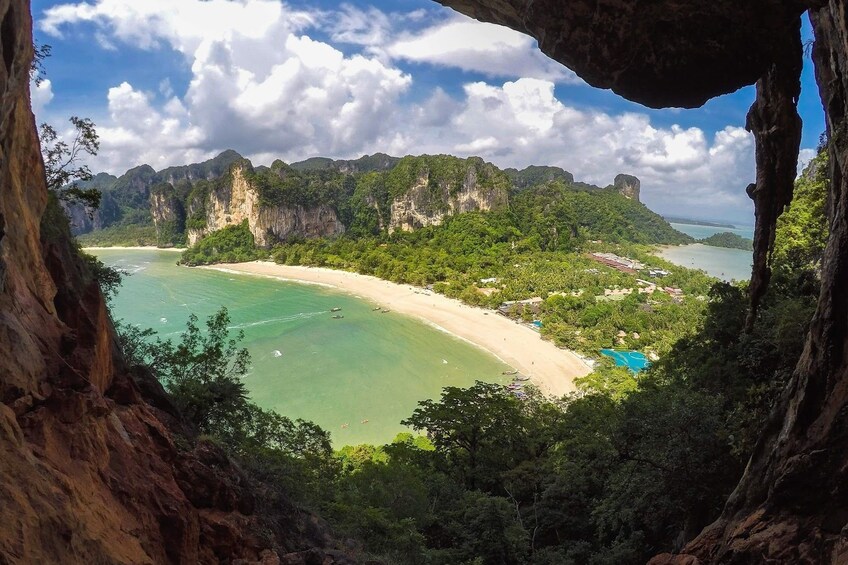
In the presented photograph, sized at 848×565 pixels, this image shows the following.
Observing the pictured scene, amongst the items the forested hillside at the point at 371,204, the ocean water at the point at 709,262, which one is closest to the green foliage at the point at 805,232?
the forested hillside at the point at 371,204

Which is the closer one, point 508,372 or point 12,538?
point 12,538

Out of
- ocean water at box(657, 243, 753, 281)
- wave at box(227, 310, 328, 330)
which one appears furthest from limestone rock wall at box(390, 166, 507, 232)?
wave at box(227, 310, 328, 330)

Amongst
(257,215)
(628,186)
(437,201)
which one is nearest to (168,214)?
(257,215)

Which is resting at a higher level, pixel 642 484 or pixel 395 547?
pixel 642 484

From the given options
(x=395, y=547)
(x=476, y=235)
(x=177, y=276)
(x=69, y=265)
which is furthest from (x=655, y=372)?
(x=177, y=276)

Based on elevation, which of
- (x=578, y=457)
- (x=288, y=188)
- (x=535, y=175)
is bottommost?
(x=578, y=457)

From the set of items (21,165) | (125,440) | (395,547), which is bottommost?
(395,547)

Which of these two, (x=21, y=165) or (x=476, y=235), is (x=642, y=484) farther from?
(x=476, y=235)

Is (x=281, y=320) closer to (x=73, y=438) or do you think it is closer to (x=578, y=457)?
(x=578, y=457)
